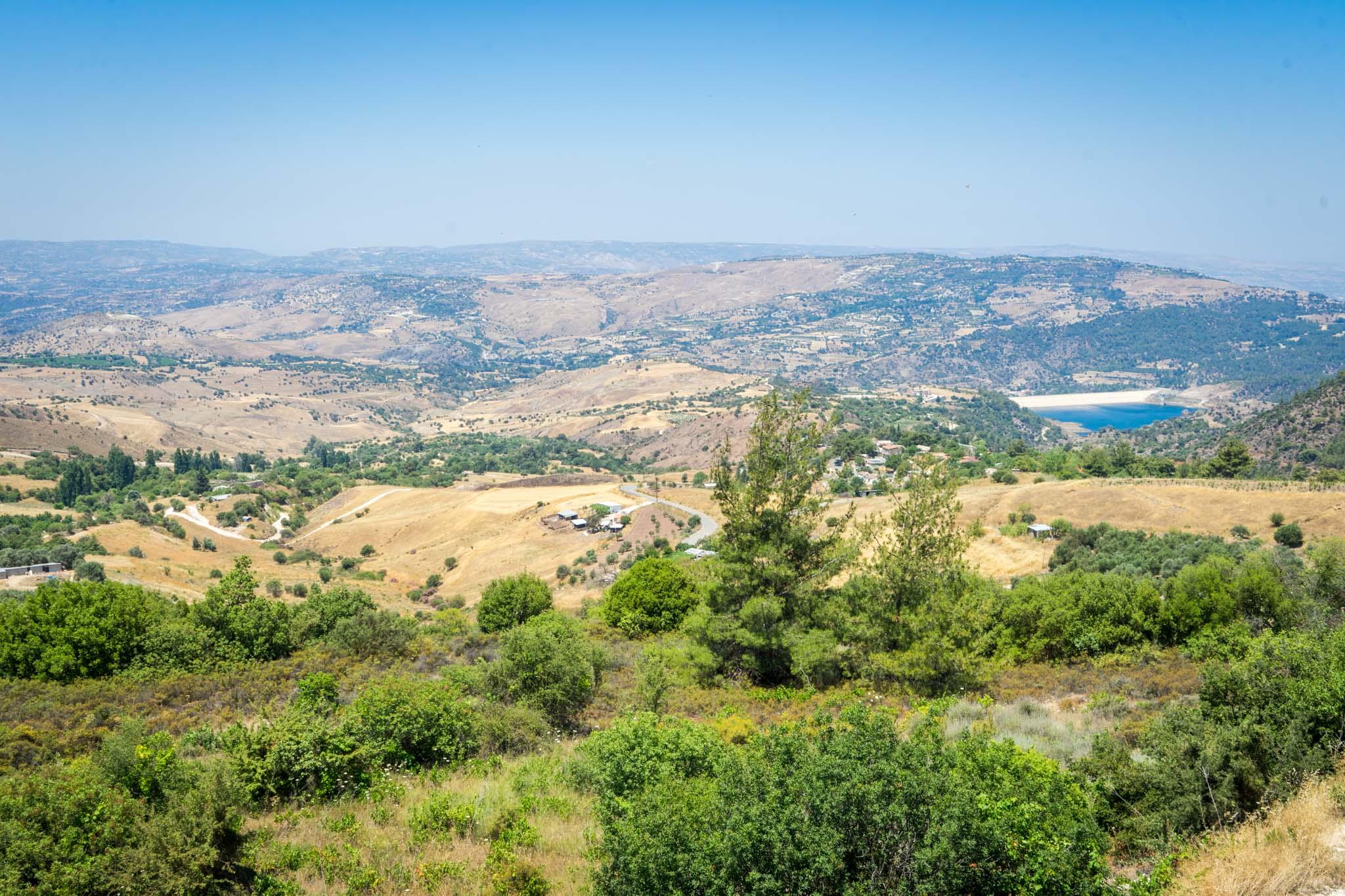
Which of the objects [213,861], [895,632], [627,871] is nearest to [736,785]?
[627,871]

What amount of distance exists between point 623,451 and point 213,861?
6161 inches

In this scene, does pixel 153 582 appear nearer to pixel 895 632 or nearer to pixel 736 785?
pixel 895 632

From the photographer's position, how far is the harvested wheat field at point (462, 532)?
229 ft

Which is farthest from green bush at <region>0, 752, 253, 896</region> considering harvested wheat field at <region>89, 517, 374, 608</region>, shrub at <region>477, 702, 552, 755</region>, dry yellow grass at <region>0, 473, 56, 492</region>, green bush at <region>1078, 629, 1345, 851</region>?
dry yellow grass at <region>0, 473, 56, 492</region>

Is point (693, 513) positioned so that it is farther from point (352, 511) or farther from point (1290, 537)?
point (1290, 537)

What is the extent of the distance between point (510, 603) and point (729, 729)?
957 inches

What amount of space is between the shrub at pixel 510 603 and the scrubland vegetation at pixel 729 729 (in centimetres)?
412

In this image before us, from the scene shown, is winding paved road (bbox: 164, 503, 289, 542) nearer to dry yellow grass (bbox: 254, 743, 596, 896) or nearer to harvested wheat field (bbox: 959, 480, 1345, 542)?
harvested wheat field (bbox: 959, 480, 1345, 542)

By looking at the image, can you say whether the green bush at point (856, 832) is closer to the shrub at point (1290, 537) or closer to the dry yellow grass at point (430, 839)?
the dry yellow grass at point (430, 839)

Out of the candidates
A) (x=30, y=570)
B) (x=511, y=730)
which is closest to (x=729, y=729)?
(x=511, y=730)

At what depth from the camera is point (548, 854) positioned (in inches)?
388

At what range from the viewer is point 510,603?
37094mm

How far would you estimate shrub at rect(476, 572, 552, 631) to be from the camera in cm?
3616

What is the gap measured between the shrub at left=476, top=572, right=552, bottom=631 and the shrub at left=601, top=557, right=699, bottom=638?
12.9 ft
